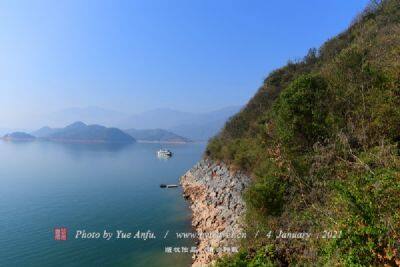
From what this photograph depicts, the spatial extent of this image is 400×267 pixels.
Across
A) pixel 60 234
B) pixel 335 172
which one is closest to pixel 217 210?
pixel 60 234

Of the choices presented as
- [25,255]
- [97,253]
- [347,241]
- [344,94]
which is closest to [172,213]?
[97,253]

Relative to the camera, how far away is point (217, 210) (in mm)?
23828

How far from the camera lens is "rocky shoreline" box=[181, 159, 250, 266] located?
58.3 ft

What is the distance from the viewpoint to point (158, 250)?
66.8 feet

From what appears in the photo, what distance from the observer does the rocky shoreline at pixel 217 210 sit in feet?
58.3

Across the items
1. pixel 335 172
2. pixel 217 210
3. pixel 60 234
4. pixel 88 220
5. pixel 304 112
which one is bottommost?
pixel 88 220

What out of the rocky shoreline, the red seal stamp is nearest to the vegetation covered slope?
the rocky shoreline

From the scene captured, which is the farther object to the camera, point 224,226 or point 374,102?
point 224,226

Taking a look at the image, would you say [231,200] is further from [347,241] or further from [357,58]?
[347,241]

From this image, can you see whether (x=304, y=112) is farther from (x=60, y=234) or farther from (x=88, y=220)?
(x=88, y=220)

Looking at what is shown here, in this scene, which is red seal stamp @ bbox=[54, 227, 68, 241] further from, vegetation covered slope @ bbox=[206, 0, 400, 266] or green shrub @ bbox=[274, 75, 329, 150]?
green shrub @ bbox=[274, 75, 329, 150]

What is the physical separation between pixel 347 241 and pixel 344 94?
11894 millimetres

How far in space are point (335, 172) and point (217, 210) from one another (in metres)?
13.5

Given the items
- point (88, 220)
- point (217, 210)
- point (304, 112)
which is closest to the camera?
point (304, 112)
